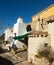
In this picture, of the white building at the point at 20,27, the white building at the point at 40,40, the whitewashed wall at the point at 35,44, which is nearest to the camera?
the white building at the point at 40,40

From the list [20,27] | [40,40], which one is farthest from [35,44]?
[20,27]

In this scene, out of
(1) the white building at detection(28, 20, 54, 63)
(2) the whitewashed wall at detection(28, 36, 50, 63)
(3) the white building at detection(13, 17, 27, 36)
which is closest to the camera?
(1) the white building at detection(28, 20, 54, 63)

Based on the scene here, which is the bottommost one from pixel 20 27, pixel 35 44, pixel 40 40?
pixel 35 44

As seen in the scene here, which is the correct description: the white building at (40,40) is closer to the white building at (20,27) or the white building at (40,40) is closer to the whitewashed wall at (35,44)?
the whitewashed wall at (35,44)

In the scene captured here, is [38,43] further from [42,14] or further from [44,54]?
[42,14]

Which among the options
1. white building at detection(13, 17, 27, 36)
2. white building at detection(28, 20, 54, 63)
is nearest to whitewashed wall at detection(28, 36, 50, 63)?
white building at detection(28, 20, 54, 63)

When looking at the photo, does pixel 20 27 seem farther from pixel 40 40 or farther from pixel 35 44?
pixel 40 40

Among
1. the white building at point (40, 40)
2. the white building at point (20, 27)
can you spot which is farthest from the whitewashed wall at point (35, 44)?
the white building at point (20, 27)

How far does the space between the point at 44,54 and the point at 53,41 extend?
105 inches

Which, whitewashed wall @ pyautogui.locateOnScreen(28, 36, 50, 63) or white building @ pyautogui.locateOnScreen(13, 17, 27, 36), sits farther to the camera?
white building @ pyautogui.locateOnScreen(13, 17, 27, 36)

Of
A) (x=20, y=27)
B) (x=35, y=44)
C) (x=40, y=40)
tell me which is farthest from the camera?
(x=20, y=27)

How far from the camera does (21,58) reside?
28.9 meters

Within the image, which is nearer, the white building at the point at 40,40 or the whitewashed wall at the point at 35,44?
the white building at the point at 40,40

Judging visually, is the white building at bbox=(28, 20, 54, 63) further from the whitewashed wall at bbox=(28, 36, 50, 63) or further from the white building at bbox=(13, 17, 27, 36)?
the white building at bbox=(13, 17, 27, 36)
